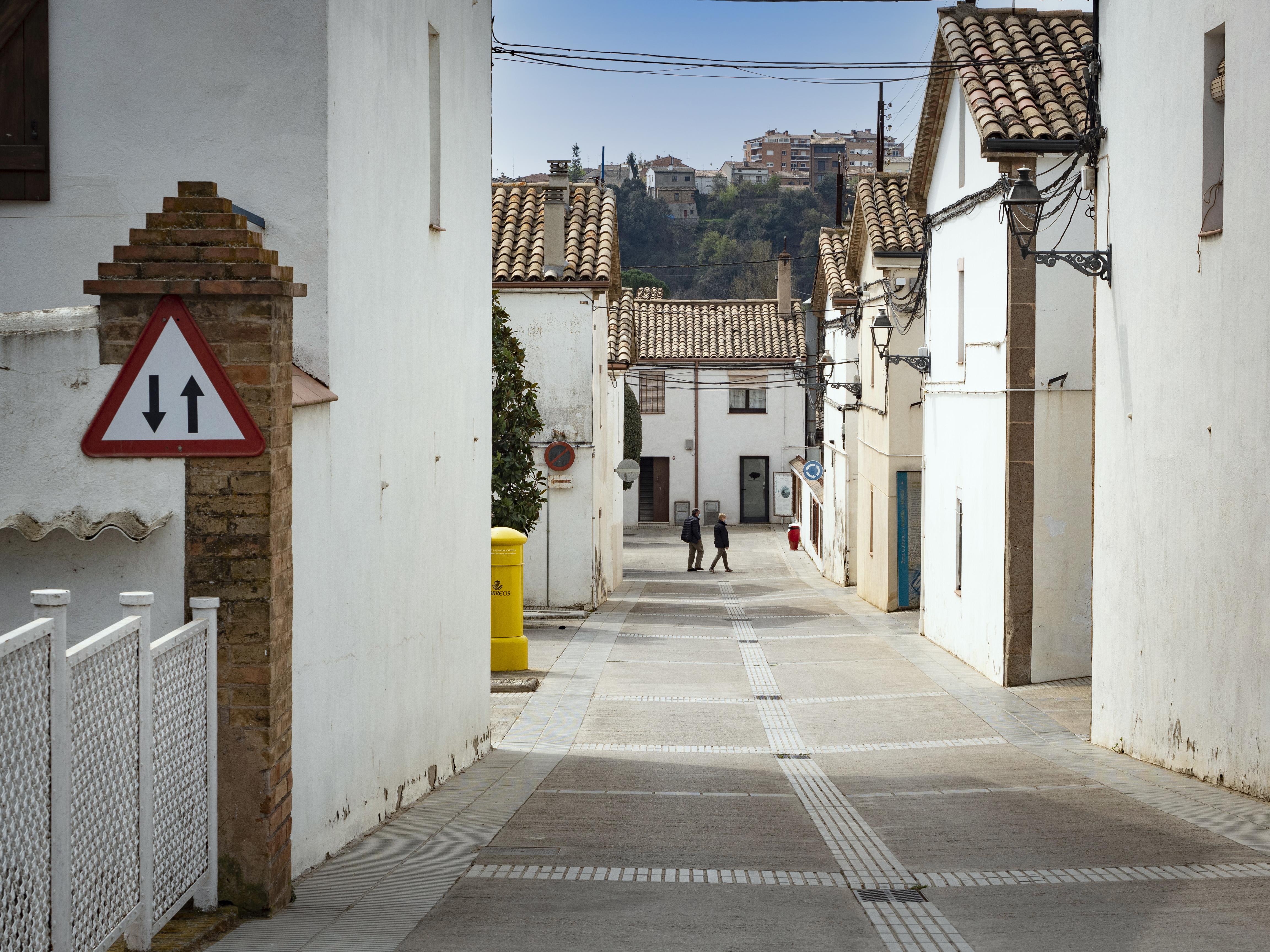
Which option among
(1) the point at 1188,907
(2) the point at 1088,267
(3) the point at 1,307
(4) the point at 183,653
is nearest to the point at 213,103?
(3) the point at 1,307

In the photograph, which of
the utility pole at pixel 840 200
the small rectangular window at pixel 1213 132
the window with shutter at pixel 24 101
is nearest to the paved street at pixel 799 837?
the window with shutter at pixel 24 101

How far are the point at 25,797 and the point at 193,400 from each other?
6.35 feet

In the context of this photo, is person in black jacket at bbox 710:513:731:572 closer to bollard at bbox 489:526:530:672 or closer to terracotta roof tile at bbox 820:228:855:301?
terracotta roof tile at bbox 820:228:855:301

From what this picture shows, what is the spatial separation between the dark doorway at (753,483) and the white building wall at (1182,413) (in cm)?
4071

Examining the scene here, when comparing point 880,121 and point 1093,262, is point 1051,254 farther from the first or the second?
point 880,121

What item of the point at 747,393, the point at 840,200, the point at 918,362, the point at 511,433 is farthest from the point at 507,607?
the point at 747,393

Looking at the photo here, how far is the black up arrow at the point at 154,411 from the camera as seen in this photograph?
520 centimetres

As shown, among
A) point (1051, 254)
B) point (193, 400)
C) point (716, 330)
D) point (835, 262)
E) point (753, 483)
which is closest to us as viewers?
point (193, 400)

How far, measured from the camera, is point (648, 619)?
23281 mm

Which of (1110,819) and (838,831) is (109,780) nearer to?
(838,831)

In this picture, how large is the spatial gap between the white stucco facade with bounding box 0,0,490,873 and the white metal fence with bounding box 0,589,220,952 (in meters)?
0.64

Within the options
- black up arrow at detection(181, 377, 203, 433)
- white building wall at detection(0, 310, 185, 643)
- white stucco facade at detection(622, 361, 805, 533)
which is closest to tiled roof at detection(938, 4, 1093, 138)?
black up arrow at detection(181, 377, 203, 433)

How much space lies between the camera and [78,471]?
5.34 metres

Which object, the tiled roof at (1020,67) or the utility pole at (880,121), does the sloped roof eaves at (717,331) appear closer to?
the utility pole at (880,121)
